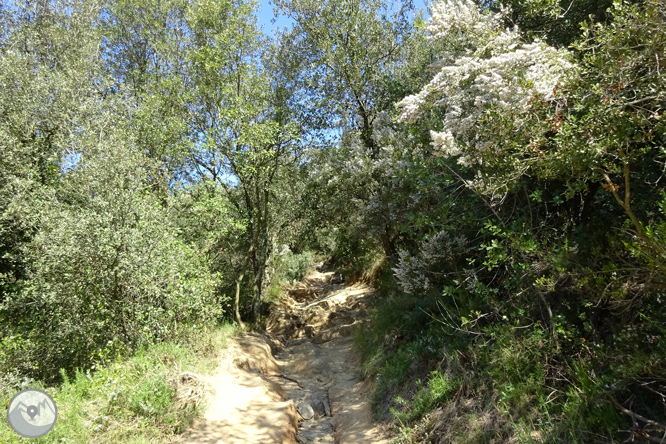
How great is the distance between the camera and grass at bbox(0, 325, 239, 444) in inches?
201

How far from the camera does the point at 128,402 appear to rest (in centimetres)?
580

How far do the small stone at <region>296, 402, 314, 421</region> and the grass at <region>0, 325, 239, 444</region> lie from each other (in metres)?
2.21

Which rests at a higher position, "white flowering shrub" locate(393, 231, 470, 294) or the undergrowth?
"white flowering shrub" locate(393, 231, 470, 294)

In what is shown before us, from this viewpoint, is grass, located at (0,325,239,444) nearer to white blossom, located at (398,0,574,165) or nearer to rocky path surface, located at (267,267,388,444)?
rocky path surface, located at (267,267,388,444)

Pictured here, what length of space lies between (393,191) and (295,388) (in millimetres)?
5518

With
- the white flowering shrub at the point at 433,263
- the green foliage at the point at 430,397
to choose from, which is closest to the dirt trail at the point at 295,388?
the green foliage at the point at 430,397

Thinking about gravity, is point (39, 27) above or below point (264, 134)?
above

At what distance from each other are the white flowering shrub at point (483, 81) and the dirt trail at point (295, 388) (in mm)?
4773

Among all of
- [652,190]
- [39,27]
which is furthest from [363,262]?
[39,27]

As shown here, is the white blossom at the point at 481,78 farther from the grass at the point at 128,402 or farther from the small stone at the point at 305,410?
the small stone at the point at 305,410

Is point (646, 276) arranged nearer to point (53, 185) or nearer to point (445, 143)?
point (445, 143)

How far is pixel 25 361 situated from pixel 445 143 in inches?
359

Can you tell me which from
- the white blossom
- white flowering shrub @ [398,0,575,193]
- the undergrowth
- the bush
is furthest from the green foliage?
the bush

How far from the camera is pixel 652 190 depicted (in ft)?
13.8
